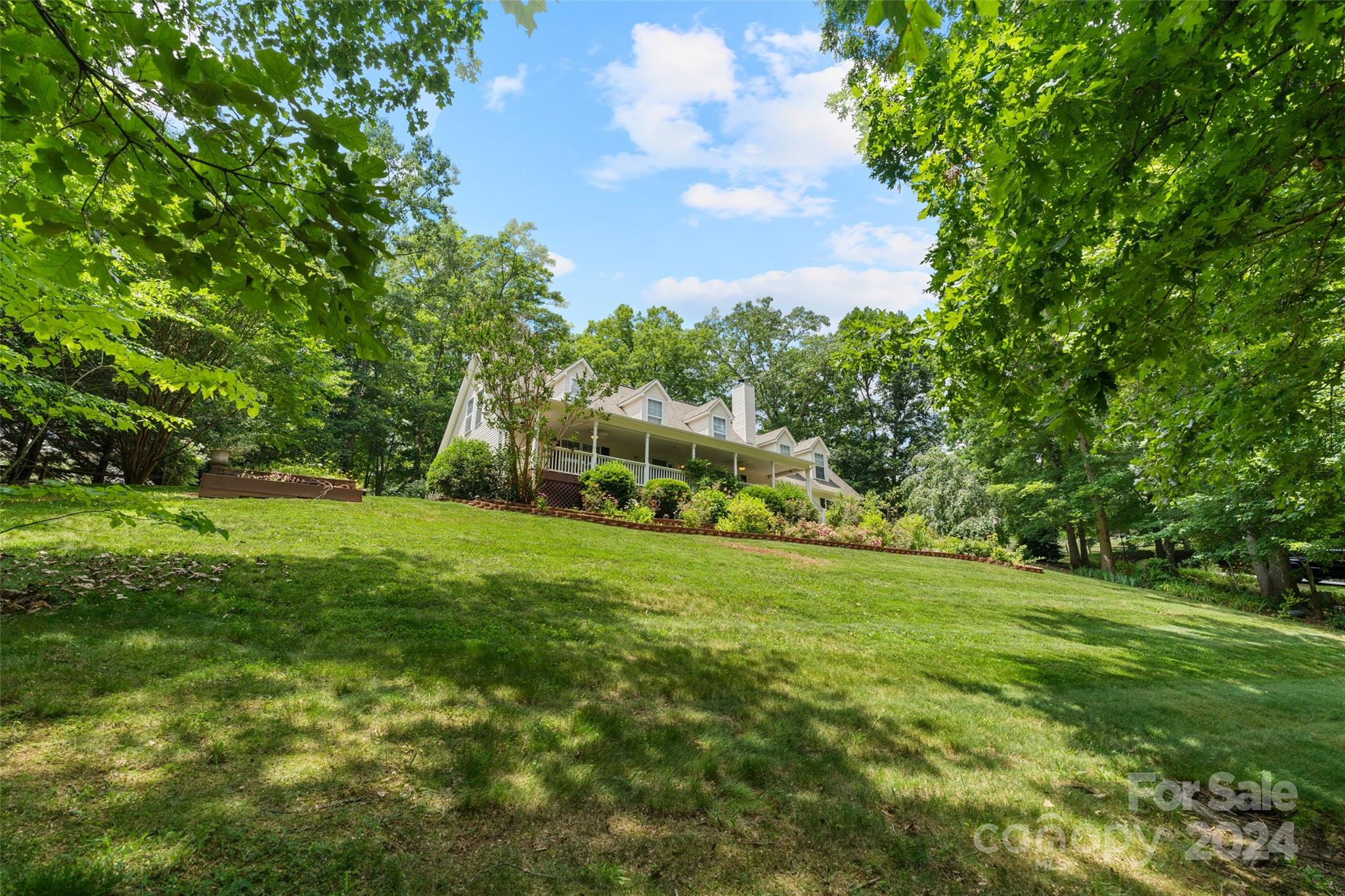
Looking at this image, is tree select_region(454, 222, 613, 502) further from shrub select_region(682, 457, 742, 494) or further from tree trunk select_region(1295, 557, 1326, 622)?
tree trunk select_region(1295, 557, 1326, 622)

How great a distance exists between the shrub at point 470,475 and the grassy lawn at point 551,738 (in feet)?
26.5

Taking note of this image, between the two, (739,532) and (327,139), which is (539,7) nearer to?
(327,139)

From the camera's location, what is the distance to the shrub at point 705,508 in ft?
50.8

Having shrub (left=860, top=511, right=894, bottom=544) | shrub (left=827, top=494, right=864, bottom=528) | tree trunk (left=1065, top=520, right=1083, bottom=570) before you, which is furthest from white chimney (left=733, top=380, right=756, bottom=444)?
tree trunk (left=1065, top=520, right=1083, bottom=570)

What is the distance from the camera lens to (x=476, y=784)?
248cm

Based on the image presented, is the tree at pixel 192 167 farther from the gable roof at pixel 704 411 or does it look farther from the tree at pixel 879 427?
the tree at pixel 879 427

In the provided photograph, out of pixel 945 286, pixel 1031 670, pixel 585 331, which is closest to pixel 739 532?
pixel 1031 670

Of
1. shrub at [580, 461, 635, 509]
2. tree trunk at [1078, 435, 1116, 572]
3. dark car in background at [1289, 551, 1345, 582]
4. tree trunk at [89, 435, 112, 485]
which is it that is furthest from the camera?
tree trunk at [1078, 435, 1116, 572]

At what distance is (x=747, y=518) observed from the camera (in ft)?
51.0

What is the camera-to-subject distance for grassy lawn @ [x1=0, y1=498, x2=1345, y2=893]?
2.03 m

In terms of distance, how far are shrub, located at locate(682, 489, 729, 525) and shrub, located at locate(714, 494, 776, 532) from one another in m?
0.28

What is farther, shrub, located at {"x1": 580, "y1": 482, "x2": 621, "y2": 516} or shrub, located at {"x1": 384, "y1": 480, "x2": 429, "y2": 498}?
shrub, located at {"x1": 384, "y1": 480, "x2": 429, "y2": 498}

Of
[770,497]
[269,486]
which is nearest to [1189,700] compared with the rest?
[770,497]

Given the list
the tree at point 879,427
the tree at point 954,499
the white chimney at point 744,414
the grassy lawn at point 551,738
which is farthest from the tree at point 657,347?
the grassy lawn at point 551,738
